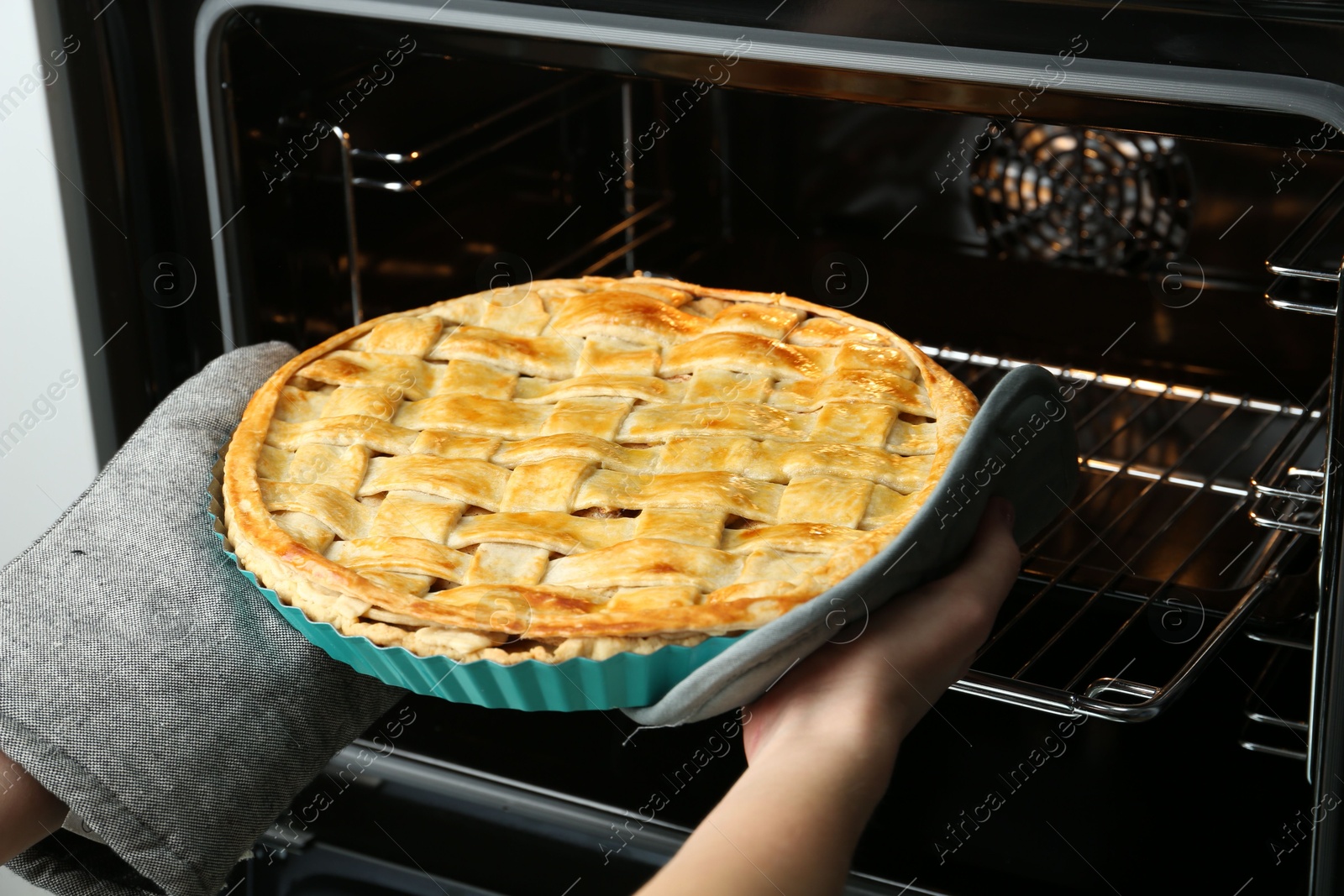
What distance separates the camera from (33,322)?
0.95 m

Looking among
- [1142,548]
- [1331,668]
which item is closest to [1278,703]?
[1142,548]

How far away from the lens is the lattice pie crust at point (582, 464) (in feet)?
2.10

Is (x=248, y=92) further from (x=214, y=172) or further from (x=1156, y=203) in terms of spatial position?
(x=1156, y=203)

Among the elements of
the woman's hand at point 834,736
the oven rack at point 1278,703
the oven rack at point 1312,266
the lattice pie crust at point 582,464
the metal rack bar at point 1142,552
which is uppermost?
the oven rack at point 1312,266

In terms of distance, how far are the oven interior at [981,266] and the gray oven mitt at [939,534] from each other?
0.13 meters

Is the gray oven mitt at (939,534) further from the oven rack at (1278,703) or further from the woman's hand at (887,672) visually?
the oven rack at (1278,703)

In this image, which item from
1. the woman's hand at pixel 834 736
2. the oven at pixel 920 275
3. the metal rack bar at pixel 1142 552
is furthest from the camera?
the metal rack bar at pixel 1142 552

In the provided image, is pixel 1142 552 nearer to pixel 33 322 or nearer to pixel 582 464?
pixel 582 464

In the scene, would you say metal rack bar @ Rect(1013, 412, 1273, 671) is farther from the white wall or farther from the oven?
the white wall

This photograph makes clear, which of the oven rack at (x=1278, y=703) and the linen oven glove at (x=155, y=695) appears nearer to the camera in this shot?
the linen oven glove at (x=155, y=695)

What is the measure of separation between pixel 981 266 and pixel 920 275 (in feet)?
0.21

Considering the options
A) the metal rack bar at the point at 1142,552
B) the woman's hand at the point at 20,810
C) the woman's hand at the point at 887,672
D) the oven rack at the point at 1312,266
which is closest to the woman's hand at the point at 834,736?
the woman's hand at the point at 887,672

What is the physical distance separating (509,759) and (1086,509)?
54 centimetres

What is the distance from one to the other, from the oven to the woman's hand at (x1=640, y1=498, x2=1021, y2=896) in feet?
0.41
